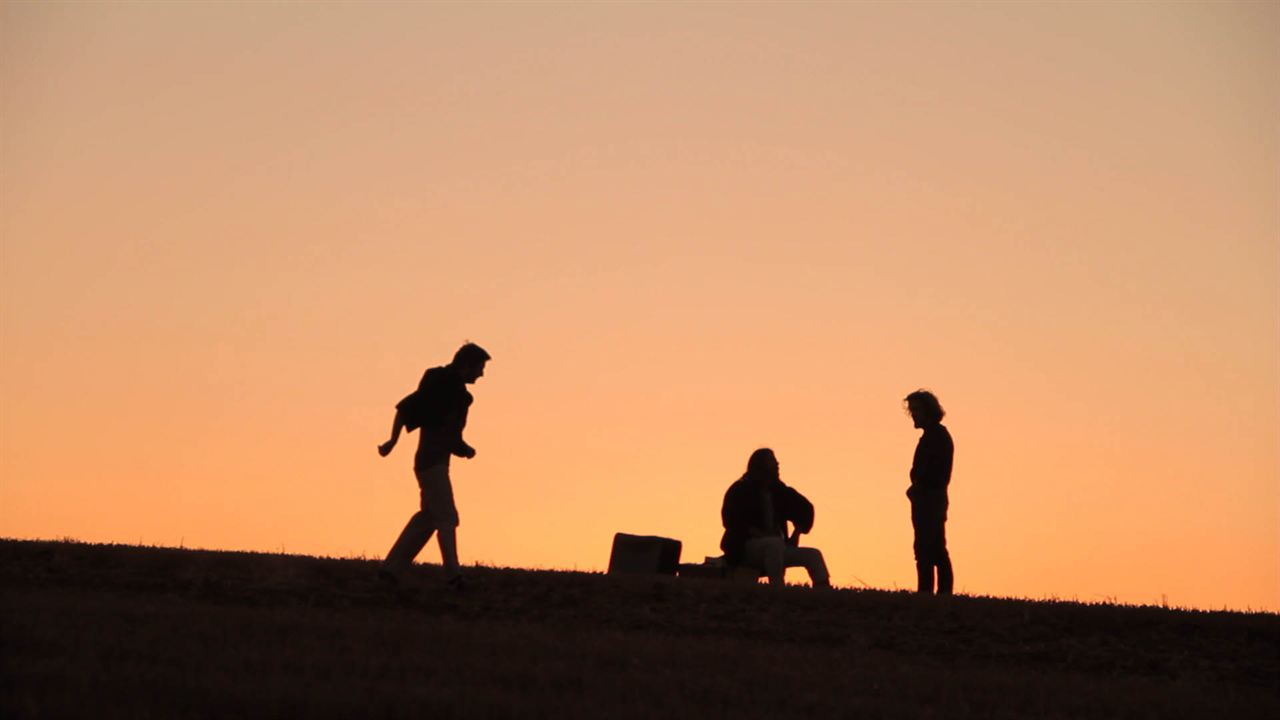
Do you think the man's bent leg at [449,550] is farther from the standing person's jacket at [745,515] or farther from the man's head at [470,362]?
the standing person's jacket at [745,515]

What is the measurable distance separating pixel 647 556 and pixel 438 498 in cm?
546

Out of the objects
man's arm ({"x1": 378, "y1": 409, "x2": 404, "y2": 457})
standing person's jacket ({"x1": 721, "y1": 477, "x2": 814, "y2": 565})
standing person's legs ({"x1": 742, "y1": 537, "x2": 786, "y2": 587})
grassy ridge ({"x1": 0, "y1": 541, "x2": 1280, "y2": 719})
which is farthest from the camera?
standing person's jacket ({"x1": 721, "y1": 477, "x2": 814, "y2": 565})

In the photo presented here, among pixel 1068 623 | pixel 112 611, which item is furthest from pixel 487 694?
pixel 1068 623

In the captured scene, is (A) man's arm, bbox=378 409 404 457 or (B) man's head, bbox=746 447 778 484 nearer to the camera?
(A) man's arm, bbox=378 409 404 457

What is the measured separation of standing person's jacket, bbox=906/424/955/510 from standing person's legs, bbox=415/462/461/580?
5405mm

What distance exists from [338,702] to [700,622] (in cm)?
603

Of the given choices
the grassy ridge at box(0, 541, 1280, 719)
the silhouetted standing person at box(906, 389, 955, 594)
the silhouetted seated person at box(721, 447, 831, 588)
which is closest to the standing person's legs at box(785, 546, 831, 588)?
the silhouetted seated person at box(721, 447, 831, 588)

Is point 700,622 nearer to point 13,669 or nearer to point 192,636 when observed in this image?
point 192,636

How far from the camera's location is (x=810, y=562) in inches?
874

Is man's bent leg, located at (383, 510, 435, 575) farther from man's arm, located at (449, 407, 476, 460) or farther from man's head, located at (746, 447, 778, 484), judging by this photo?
man's head, located at (746, 447, 778, 484)

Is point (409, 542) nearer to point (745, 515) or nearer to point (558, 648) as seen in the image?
point (558, 648)

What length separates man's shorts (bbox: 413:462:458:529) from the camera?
59.0 ft

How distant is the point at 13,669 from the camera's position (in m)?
12.3

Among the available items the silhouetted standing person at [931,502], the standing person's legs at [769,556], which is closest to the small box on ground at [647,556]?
the standing person's legs at [769,556]
